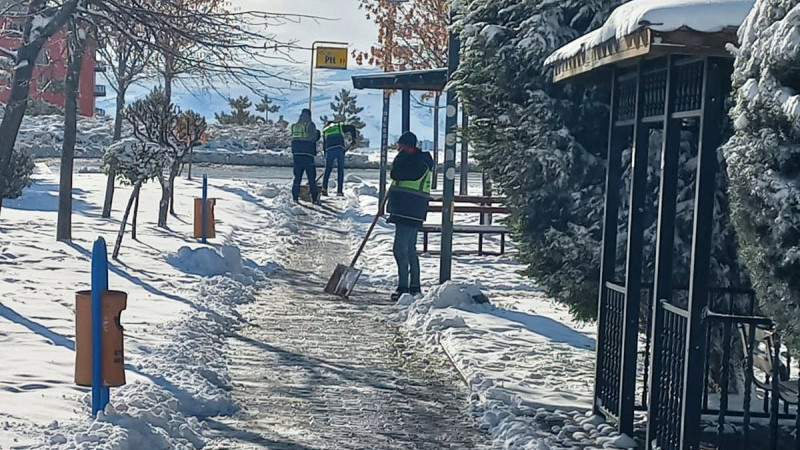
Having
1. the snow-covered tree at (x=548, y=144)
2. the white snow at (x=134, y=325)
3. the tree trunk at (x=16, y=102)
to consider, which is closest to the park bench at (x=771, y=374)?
the snow-covered tree at (x=548, y=144)

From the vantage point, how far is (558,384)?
8.53 meters

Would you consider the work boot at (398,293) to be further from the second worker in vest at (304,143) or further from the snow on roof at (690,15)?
the second worker in vest at (304,143)

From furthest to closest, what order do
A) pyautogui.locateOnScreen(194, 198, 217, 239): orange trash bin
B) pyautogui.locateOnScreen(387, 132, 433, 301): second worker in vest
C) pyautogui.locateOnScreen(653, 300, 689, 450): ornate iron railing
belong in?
pyautogui.locateOnScreen(194, 198, 217, 239): orange trash bin < pyautogui.locateOnScreen(387, 132, 433, 301): second worker in vest < pyautogui.locateOnScreen(653, 300, 689, 450): ornate iron railing

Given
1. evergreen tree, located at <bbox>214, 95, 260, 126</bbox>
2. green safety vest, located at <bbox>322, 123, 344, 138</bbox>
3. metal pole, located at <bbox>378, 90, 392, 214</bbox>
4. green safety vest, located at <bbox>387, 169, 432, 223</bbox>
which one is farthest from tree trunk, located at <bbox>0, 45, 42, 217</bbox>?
evergreen tree, located at <bbox>214, 95, 260, 126</bbox>

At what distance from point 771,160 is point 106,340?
3.75 metres

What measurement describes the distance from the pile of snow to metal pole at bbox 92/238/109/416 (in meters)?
7.19

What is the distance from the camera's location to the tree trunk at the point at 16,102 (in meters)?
10.7

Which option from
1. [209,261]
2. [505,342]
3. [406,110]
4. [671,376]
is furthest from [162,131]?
[671,376]

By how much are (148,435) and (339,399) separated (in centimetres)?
194

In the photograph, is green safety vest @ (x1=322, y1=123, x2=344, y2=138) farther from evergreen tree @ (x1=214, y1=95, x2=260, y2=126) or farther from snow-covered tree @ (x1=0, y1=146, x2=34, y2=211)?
evergreen tree @ (x1=214, y1=95, x2=260, y2=126)

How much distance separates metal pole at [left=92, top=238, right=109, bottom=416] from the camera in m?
6.24

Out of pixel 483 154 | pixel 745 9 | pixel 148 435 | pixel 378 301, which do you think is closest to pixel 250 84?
pixel 378 301

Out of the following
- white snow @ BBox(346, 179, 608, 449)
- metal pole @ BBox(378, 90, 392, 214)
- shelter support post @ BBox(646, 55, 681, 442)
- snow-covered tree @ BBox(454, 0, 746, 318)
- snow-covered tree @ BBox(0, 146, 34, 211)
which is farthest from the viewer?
metal pole @ BBox(378, 90, 392, 214)

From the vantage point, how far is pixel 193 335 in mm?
9633
